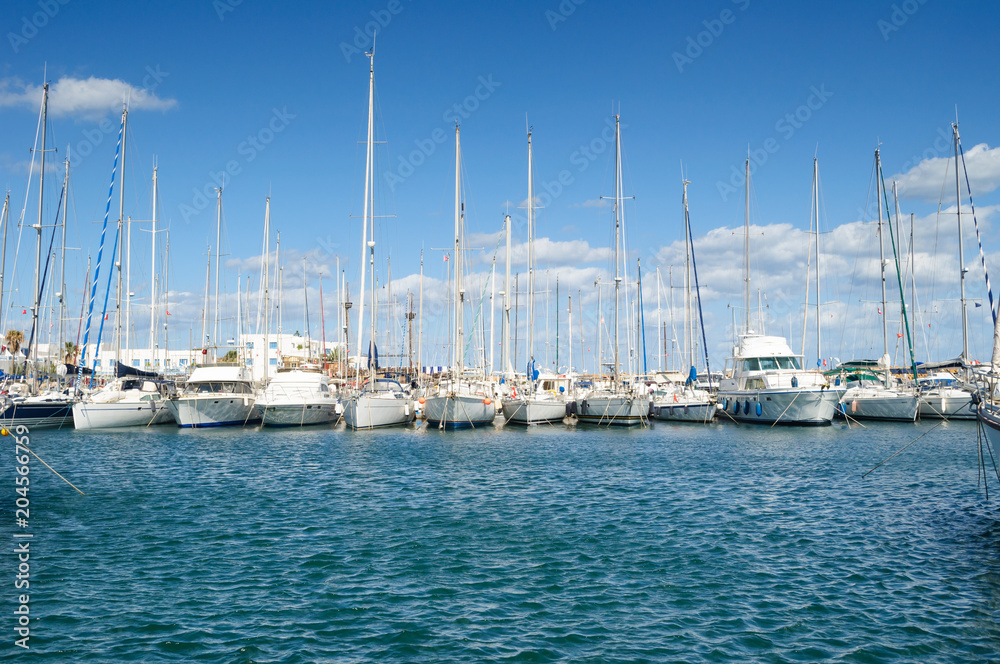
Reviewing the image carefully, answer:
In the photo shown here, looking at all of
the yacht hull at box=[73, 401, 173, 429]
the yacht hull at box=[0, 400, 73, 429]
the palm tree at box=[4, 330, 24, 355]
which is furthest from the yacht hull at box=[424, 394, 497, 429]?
the palm tree at box=[4, 330, 24, 355]

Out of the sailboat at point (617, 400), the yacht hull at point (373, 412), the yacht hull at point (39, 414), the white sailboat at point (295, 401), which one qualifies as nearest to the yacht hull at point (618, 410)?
the sailboat at point (617, 400)

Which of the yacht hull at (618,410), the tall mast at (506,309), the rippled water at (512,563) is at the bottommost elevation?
the rippled water at (512,563)

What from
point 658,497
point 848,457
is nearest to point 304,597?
point 658,497

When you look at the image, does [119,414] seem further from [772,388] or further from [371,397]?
[772,388]

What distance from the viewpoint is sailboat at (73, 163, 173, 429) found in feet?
146

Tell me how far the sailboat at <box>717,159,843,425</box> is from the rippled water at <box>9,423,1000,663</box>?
1646 cm

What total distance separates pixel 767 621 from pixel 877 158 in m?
48.6

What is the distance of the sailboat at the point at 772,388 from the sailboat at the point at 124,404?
134 ft

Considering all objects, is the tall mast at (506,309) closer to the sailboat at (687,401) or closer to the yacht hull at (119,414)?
the sailboat at (687,401)

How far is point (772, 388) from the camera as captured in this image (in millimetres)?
47875

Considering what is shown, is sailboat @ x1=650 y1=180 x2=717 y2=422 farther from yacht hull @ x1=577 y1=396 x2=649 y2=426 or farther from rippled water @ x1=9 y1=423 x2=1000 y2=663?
rippled water @ x1=9 y1=423 x2=1000 y2=663

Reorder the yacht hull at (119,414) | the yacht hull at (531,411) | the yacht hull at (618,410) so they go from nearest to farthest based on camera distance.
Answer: the yacht hull at (119,414) < the yacht hull at (618,410) < the yacht hull at (531,411)

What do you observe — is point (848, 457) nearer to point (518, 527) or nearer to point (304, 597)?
point (518, 527)

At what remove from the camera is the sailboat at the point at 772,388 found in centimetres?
4606
